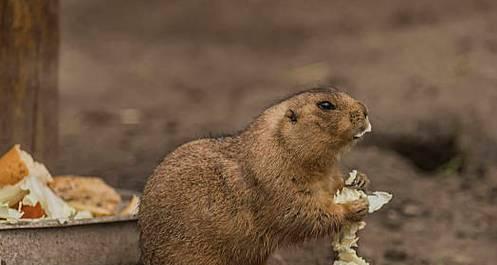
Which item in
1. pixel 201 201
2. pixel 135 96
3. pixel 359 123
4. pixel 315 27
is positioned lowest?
pixel 201 201

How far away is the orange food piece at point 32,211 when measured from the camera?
16.5 feet

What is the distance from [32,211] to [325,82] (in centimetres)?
493

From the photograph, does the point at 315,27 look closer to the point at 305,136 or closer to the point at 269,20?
the point at 269,20

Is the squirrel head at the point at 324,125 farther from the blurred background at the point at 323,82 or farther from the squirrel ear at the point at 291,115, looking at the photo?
the blurred background at the point at 323,82

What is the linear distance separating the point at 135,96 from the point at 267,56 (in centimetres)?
143

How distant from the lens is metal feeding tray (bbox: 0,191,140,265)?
4738 mm

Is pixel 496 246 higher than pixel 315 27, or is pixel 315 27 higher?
pixel 315 27

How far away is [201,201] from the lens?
459 centimetres

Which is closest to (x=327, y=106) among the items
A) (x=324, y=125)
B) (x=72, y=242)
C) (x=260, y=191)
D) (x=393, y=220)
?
(x=324, y=125)

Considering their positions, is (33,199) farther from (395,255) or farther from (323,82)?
(323,82)

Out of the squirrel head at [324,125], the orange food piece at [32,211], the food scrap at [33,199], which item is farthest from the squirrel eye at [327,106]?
the orange food piece at [32,211]

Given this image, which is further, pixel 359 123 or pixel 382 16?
pixel 382 16

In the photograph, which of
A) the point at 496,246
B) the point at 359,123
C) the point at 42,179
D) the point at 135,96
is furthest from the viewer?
the point at 135,96

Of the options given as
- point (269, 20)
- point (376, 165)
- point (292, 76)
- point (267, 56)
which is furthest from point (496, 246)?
point (269, 20)
